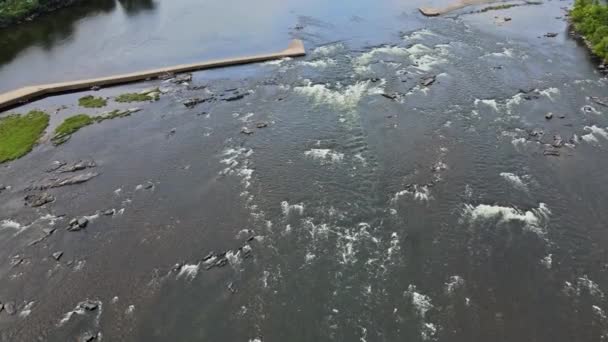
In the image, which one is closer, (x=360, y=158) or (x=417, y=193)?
(x=417, y=193)

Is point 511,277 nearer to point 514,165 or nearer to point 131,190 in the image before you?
point 514,165

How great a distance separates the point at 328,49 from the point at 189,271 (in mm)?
49753

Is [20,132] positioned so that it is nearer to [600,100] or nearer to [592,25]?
[600,100]

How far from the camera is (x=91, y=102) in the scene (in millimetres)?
64812

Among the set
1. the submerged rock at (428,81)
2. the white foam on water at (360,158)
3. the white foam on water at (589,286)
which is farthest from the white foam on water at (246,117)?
the white foam on water at (589,286)

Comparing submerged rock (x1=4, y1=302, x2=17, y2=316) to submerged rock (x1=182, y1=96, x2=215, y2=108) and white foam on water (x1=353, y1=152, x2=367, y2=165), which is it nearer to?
→ white foam on water (x1=353, y1=152, x2=367, y2=165)

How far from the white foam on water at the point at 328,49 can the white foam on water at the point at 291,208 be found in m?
38.6

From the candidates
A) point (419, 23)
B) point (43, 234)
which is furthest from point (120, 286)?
point (419, 23)

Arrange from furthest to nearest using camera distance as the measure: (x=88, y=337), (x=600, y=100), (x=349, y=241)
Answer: (x=600, y=100) → (x=349, y=241) → (x=88, y=337)

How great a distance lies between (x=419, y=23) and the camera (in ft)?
274

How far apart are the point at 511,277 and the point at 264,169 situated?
1003 inches

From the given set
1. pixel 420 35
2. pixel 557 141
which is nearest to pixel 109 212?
pixel 557 141

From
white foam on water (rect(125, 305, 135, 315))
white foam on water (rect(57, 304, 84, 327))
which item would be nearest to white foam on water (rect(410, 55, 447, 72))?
white foam on water (rect(125, 305, 135, 315))

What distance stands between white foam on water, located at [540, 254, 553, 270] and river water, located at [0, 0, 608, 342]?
310 mm
